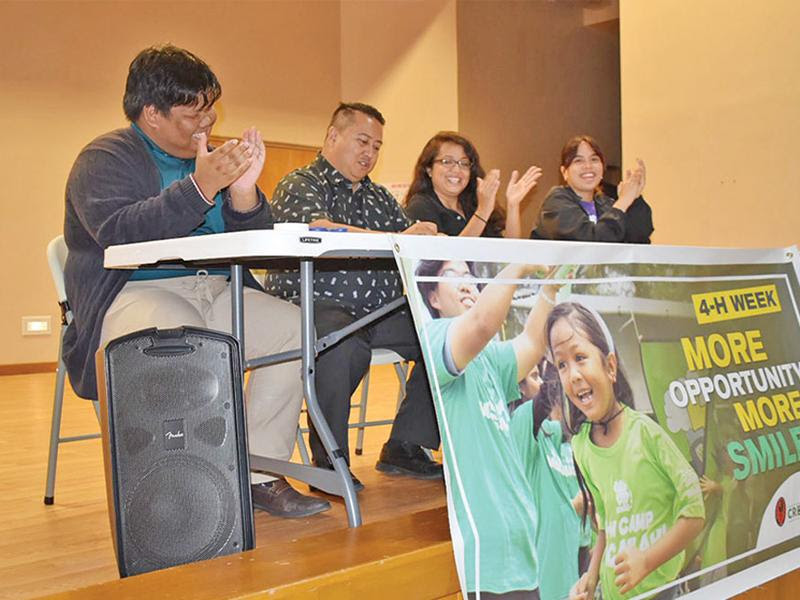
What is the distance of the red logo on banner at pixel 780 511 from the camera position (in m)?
1.47

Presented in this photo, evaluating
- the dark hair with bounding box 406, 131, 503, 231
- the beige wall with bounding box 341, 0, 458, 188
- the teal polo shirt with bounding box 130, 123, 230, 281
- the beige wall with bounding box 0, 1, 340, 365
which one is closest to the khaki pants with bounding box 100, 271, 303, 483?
the teal polo shirt with bounding box 130, 123, 230, 281

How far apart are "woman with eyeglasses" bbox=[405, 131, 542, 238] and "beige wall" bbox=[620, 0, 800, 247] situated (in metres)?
2.02

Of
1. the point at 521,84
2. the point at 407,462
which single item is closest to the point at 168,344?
the point at 407,462

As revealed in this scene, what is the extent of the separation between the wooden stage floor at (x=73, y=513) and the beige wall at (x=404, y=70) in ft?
13.5

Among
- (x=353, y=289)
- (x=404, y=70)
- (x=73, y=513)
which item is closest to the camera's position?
(x=73, y=513)

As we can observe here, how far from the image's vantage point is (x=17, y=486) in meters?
2.43

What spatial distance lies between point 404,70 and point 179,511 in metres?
6.28

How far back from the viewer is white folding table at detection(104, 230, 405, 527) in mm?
1316

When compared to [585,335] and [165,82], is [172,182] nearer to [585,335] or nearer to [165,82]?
[165,82]

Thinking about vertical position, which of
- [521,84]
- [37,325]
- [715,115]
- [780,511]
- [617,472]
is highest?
[521,84]

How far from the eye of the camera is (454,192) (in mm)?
2834

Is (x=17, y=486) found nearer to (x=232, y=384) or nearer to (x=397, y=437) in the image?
(x=397, y=437)

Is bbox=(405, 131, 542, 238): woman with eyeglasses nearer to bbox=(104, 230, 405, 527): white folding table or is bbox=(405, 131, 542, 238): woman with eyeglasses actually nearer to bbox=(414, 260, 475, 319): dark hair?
bbox=(104, 230, 405, 527): white folding table

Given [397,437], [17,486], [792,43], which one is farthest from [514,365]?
[792,43]
